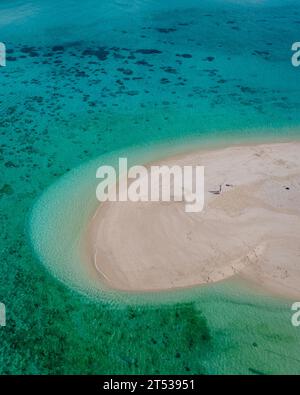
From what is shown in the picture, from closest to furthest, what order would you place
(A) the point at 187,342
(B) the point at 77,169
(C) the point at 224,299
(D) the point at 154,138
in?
1. (A) the point at 187,342
2. (C) the point at 224,299
3. (B) the point at 77,169
4. (D) the point at 154,138

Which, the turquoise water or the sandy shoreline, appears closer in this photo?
the turquoise water

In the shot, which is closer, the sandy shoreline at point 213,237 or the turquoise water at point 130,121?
the turquoise water at point 130,121

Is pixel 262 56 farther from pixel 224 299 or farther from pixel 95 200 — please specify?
pixel 224 299

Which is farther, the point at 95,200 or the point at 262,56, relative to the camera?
the point at 262,56
